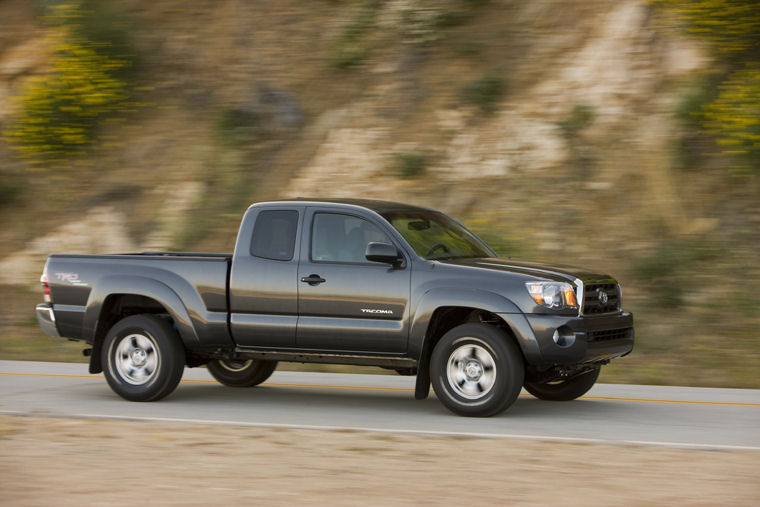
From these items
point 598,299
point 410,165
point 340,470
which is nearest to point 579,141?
point 410,165

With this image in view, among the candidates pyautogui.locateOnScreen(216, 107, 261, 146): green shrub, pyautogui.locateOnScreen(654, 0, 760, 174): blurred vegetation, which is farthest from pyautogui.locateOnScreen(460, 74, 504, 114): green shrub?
pyautogui.locateOnScreen(216, 107, 261, 146): green shrub

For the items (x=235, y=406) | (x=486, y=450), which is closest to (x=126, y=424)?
(x=235, y=406)

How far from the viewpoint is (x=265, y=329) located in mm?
10203

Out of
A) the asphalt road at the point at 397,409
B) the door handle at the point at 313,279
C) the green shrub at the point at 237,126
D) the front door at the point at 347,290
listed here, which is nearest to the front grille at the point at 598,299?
the asphalt road at the point at 397,409

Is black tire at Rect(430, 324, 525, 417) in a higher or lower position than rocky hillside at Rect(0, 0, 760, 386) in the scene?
lower

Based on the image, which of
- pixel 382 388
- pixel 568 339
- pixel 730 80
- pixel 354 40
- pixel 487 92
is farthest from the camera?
pixel 354 40

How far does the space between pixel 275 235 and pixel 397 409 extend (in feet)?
6.53

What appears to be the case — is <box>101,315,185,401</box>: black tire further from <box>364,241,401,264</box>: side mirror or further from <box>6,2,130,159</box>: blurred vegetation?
<box>6,2,130,159</box>: blurred vegetation

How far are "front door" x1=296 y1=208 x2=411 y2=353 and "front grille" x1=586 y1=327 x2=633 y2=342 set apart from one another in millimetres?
1613

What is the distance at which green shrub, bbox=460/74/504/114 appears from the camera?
1962cm

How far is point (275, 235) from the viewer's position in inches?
407

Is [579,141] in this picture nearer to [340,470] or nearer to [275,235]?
[275,235]

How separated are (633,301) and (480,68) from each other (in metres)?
6.87

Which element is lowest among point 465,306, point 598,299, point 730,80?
point 465,306
